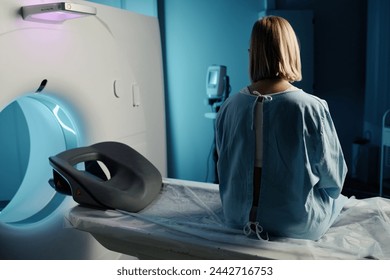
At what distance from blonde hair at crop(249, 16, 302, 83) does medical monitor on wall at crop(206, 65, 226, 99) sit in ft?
5.84

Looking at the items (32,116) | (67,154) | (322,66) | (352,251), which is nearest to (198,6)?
(322,66)

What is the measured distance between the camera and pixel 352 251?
1.20 m

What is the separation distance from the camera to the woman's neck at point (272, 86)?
1284 mm

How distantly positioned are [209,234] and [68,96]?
964 millimetres

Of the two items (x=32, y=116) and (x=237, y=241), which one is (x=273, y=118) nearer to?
(x=237, y=241)

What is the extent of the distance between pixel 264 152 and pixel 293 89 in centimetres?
21

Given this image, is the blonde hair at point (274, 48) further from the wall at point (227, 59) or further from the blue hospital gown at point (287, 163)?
the wall at point (227, 59)

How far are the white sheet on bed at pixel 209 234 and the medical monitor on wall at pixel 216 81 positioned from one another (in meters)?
1.49

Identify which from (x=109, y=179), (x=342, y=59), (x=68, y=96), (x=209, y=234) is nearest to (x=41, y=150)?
(x=68, y=96)

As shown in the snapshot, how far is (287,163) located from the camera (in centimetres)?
127

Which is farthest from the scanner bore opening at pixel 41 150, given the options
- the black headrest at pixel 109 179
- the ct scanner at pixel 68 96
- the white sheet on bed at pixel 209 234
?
the white sheet on bed at pixel 209 234

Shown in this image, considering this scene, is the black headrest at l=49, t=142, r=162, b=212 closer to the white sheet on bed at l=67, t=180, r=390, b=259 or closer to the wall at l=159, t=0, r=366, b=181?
the white sheet on bed at l=67, t=180, r=390, b=259

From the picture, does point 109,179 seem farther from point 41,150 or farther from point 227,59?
point 227,59
